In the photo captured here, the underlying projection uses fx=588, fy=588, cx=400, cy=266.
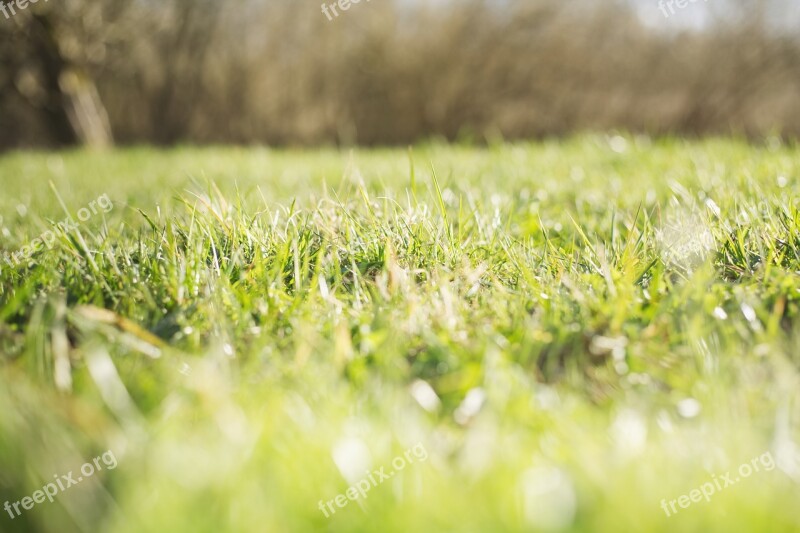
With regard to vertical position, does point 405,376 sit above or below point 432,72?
above

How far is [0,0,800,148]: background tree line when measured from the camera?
9867mm

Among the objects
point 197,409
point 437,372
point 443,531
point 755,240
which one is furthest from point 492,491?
point 755,240

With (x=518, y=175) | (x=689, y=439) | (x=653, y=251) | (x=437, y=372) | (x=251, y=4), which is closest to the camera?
(x=689, y=439)

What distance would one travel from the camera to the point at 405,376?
1.17 m

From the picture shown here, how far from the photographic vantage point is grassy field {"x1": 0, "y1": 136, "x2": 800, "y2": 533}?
78cm

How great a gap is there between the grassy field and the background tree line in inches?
346

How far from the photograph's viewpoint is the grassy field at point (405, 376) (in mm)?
781

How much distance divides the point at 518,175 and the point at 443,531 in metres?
2.97

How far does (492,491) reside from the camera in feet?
2.62

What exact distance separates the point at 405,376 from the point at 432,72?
1008 cm

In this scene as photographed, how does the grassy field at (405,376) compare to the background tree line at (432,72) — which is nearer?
the grassy field at (405,376)

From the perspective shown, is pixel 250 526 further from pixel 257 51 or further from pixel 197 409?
pixel 257 51

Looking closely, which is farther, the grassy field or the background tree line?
the background tree line

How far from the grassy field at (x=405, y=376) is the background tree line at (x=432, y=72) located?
28.9ft
